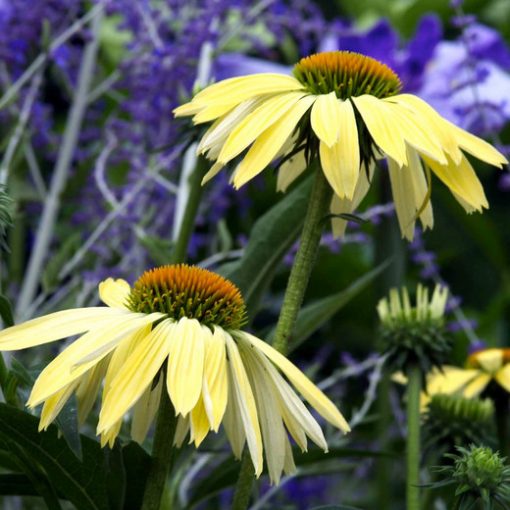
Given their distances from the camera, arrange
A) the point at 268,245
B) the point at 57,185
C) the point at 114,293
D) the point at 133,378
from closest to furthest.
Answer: the point at 133,378 → the point at 114,293 → the point at 268,245 → the point at 57,185

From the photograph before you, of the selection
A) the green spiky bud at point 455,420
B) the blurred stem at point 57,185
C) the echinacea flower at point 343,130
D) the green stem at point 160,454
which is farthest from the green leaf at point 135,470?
the blurred stem at point 57,185

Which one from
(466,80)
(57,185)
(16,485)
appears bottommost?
(16,485)

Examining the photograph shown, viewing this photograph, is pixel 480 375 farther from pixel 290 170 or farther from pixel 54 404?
pixel 54 404

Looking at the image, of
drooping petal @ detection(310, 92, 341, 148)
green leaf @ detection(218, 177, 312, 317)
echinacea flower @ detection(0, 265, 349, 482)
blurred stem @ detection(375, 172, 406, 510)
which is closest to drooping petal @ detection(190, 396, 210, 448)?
echinacea flower @ detection(0, 265, 349, 482)

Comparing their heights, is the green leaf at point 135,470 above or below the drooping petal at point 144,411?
below

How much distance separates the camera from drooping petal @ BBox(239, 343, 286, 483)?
0.40m

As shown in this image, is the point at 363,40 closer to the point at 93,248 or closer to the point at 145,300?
the point at 93,248

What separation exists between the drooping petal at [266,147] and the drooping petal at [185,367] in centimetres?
6

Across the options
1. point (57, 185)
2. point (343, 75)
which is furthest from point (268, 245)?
point (57, 185)

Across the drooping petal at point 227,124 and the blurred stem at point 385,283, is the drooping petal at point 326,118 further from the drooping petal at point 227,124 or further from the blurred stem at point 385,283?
the blurred stem at point 385,283

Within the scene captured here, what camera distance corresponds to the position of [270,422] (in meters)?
0.40

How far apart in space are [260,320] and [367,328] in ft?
0.44

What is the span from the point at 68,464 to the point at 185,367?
4.1 inches

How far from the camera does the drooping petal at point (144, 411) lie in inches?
17.8
